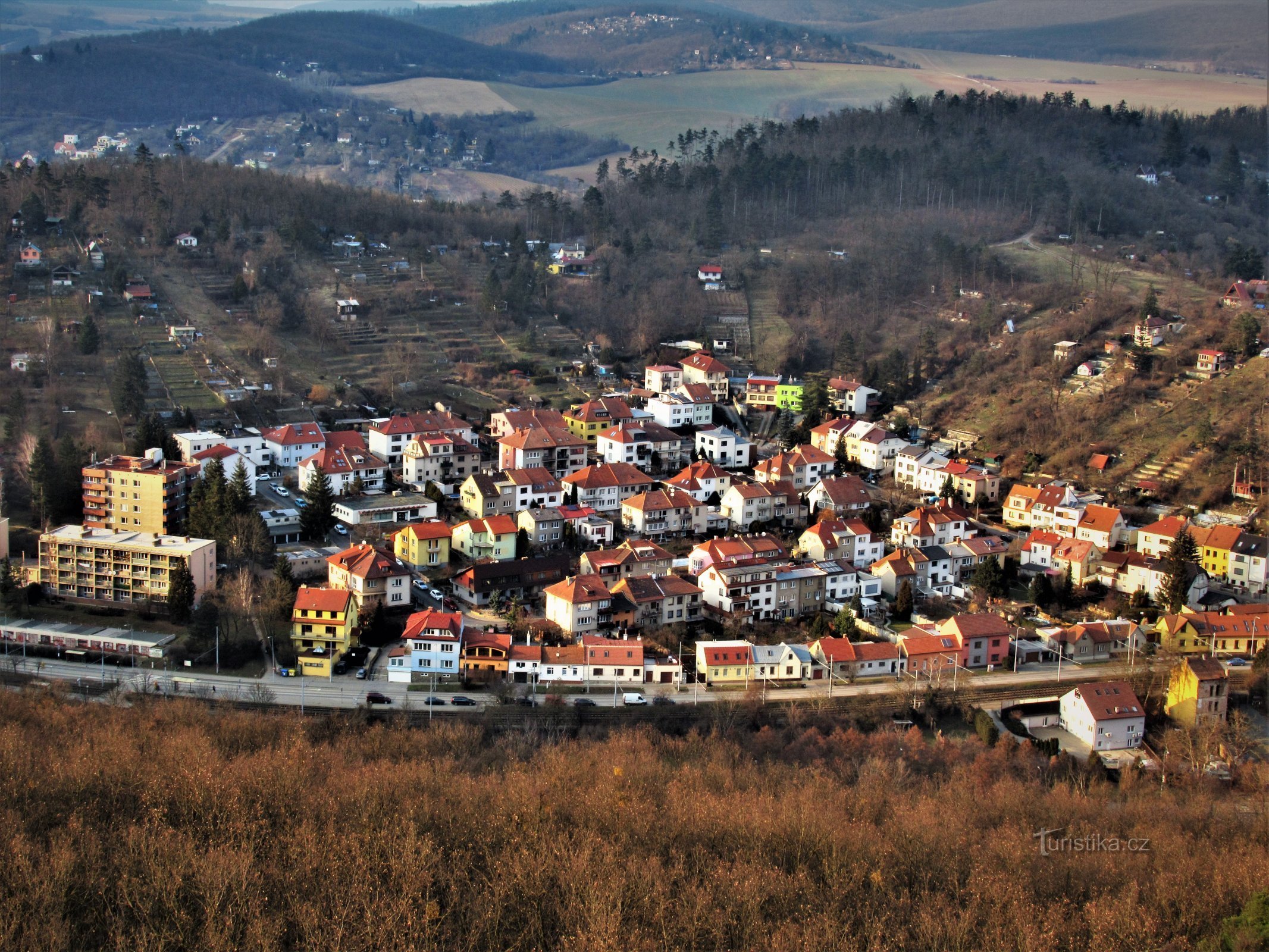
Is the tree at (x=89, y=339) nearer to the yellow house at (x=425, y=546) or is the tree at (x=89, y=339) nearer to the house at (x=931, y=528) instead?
the yellow house at (x=425, y=546)

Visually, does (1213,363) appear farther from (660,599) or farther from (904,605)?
(660,599)

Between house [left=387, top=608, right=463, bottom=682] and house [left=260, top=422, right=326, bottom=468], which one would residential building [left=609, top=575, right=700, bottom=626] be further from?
house [left=260, top=422, right=326, bottom=468]

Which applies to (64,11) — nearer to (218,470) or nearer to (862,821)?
(218,470)

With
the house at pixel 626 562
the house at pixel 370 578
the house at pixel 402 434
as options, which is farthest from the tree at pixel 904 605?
the house at pixel 402 434

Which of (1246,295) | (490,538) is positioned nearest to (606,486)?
(490,538)

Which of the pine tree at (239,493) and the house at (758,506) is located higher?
the pine tree at (239,493)

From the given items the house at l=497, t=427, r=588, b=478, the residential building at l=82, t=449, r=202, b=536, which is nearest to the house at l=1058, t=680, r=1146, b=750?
the house at l=497, t=427, r=588, b=478
